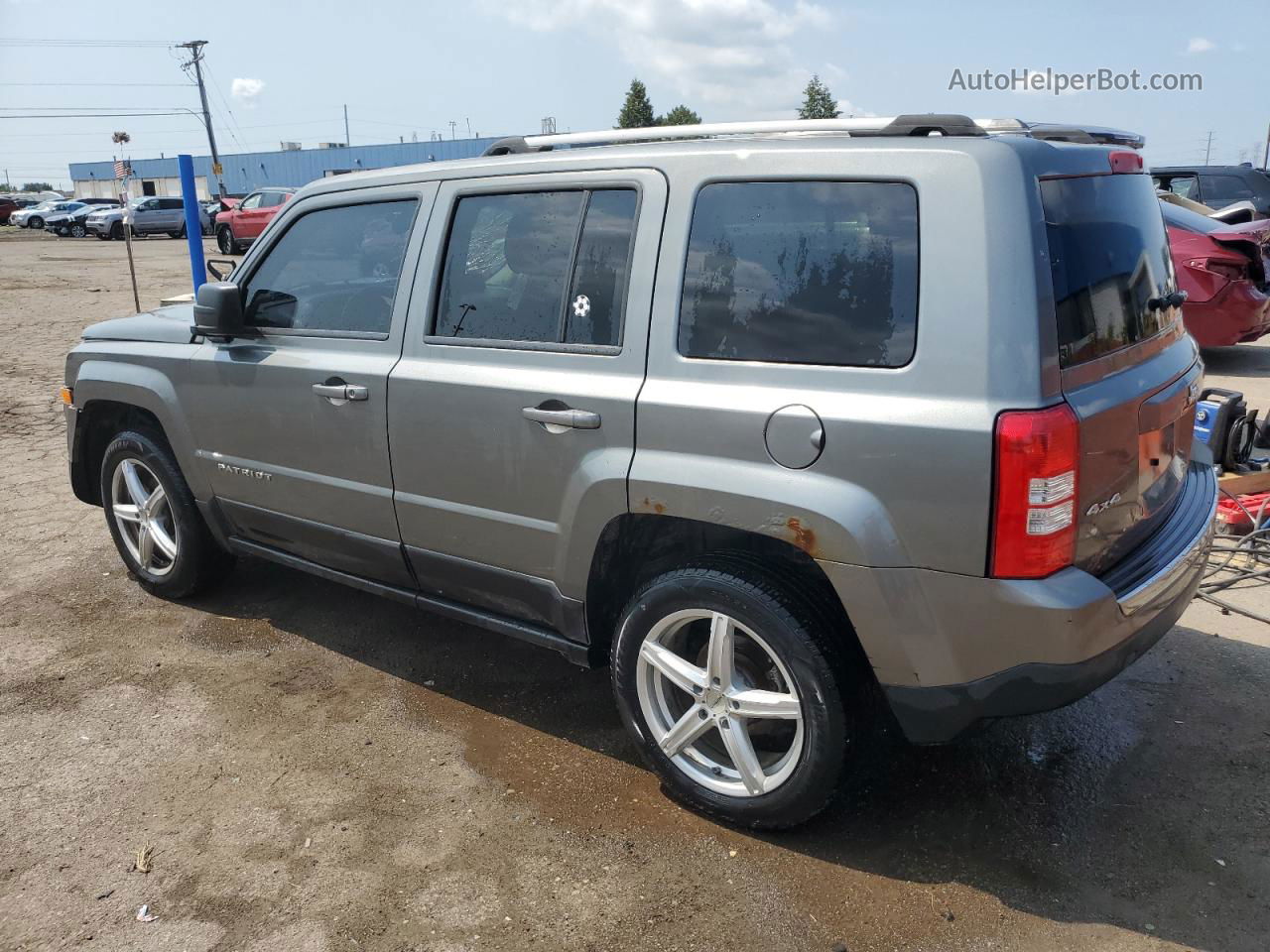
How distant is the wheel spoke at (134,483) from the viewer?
15.8ft

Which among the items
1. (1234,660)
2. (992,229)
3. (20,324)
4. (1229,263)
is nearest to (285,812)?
(992,229)

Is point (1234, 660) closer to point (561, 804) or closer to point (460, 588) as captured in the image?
point (561, 804)

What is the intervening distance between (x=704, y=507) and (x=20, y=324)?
14713 mm

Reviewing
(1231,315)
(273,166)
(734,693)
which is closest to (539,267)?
(734,693)

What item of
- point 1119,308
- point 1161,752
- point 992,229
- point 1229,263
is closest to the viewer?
point 992,229

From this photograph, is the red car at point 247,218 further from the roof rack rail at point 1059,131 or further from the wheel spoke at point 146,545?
the roof rack rail at point 1059,131

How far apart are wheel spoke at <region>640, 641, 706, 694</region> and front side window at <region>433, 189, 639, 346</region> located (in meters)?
0.94

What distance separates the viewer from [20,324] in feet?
46.7

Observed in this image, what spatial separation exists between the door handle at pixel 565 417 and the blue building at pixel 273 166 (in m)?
50.9

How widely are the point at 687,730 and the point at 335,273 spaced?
223 cm

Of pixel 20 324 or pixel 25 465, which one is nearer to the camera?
pixel 25 465

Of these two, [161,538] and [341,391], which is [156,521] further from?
[341,391]

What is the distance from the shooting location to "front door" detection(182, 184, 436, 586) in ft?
11.9

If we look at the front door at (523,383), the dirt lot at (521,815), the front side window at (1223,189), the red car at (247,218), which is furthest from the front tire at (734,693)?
the red car at (247,218)
